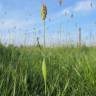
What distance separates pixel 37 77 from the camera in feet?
11.4

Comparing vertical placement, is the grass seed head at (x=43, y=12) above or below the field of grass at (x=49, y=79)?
above

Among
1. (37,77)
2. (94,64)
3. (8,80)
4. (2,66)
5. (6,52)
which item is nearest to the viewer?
(8,80)

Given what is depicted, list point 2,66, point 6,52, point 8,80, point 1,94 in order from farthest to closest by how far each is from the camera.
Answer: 1. point 6,52
2. point 2,66
3. point 8,80
4. point 1,94

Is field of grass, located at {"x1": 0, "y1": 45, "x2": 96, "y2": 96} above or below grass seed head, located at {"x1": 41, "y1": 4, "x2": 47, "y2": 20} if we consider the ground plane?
below

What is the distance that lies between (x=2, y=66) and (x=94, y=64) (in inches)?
47.9

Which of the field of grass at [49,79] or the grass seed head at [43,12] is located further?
the grass seed head at [43,12]

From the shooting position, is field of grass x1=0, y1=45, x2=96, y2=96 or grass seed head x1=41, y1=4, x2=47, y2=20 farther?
grass seed head x1=41, y1=4, x2=47, y2=20

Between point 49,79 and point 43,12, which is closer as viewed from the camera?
point 49,79

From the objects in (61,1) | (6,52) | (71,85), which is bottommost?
(71,85)

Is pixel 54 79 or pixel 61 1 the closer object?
pixel 54 79

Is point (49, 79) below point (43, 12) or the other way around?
below

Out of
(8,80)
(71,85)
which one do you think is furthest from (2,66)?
(71,85)

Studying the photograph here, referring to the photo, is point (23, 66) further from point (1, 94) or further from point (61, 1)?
point (61, 1)

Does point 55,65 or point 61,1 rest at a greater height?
point 61,1
